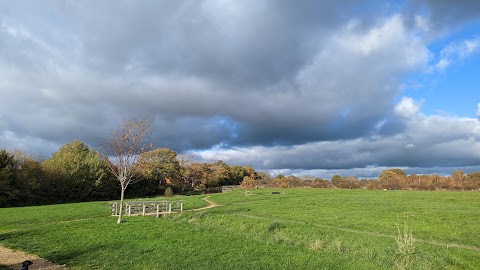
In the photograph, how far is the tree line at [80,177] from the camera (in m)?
51.1

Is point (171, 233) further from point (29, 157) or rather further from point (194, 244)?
point (29, 157)

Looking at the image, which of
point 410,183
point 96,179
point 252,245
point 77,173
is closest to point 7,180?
point 77,173

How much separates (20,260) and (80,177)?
5438cm

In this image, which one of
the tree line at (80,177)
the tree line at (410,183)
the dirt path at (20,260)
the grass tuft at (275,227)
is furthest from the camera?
the tree line at (410,183)

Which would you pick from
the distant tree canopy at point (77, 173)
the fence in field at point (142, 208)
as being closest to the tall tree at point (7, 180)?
the distant tree canopy at point (77, 173)

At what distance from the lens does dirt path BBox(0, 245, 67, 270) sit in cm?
1127

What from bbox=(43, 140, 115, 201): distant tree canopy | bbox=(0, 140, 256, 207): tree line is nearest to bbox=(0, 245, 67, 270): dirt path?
bbox=(0, 140, 256, 207): tree line

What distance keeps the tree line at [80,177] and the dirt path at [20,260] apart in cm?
1936

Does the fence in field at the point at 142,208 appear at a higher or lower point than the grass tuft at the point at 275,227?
higher

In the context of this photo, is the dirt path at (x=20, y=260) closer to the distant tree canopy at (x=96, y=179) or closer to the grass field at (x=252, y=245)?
the grass field at (x=252, y=245)

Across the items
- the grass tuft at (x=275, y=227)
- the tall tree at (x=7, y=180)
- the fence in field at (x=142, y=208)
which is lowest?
the grass tuft at (x=275, y=227)

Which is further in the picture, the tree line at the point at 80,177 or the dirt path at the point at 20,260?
the tree line at the point at 80,177

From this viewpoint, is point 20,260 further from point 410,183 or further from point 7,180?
point 410,183

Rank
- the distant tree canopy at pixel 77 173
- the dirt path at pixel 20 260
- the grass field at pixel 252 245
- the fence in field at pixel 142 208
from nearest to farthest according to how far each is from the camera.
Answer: the dirt path at pixel 20 260 < the grass field at pixel 252 245 < the fence in field at pixel 142 208 < the distant tree canopy at pixel 77 173
